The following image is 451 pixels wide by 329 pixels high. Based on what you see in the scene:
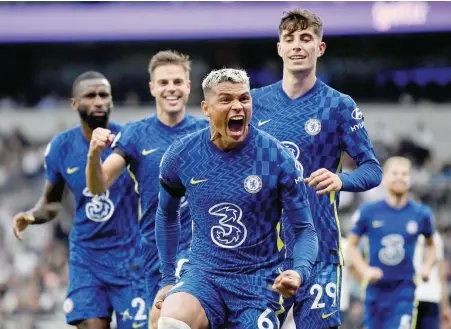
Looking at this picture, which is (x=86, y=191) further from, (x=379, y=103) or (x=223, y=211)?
(x=379, y=103)

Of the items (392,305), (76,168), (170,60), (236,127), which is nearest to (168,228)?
(236,127)

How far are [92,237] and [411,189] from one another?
10.5 metres

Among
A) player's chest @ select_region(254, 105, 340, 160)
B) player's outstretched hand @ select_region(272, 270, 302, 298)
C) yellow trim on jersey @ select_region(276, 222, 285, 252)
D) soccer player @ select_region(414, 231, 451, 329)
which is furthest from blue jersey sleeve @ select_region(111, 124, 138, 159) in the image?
soccer player @ select_region(414, 231, 451, 329)

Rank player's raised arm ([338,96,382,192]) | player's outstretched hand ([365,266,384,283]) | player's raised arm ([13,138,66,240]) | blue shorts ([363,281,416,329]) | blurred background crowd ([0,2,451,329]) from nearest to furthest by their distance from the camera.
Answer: player's raised arm ([338,96,382,192]), player's raised arm ([13,138,66,240]), player's outstretched hand ([365,266,384,283]), blue shorts ([363,281,416,329]), blurred background crowd ([0,2,451,329])

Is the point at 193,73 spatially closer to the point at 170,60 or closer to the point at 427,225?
the point at 427,225

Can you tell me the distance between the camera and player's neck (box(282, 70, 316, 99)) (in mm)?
7047

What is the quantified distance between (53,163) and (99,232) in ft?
2.40

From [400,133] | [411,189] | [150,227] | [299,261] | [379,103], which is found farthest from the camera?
[379,103]

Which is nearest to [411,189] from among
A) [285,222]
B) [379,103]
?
[379,103]

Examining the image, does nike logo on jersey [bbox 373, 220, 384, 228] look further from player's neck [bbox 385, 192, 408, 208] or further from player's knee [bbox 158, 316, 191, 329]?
player's knee [bbox 158, 316, 191, 329]

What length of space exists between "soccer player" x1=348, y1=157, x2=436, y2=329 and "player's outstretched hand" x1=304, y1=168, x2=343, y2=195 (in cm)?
433

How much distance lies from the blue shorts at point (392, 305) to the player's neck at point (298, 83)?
13.6ft

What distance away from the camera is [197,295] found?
581cm

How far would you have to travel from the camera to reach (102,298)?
27.8 ft
